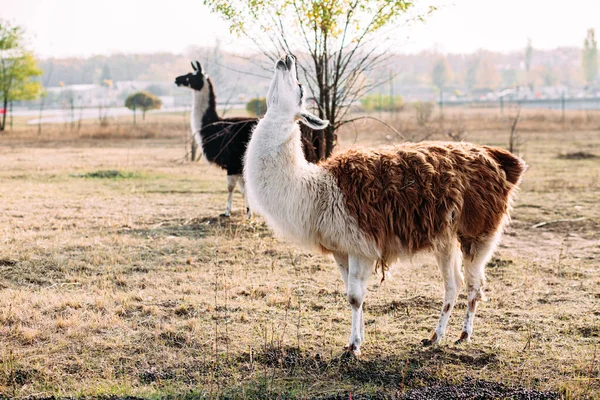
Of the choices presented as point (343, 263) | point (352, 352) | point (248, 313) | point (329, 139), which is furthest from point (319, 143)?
point (352, 352)

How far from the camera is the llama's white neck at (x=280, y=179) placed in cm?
466

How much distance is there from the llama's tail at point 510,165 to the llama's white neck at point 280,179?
5.29ft

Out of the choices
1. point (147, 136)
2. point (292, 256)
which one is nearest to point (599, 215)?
point (292, 256)

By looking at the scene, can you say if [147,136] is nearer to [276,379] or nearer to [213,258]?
[213,258]

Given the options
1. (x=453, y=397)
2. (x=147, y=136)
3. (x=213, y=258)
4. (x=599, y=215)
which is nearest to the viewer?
(x=453, y=397)


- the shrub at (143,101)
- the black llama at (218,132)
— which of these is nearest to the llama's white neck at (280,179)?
the black llama at (218,132)

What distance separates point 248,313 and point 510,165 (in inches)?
102

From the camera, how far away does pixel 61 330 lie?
516 cm

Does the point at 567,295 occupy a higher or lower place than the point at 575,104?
lower

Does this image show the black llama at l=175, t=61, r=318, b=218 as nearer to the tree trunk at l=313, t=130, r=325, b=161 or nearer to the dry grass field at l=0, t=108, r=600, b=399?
the tree trunk at l=313, t=130, r=325, b=161

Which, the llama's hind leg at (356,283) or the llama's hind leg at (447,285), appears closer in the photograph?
the llama's hind leg at (356,283)

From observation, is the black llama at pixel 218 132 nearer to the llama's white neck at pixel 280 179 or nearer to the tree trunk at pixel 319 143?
the tree trunk at pixel 319 143

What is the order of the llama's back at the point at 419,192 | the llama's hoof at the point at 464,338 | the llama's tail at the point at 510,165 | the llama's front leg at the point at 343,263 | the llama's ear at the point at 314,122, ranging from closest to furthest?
the llama's ear at the point at 314,122
the llama's back at the point at 419,192
the llama's front leg at the point at 343,263
the llama's hoof at the point at 464,338
the llama's tail at the point at 510,165

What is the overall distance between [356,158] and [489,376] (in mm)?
1836
